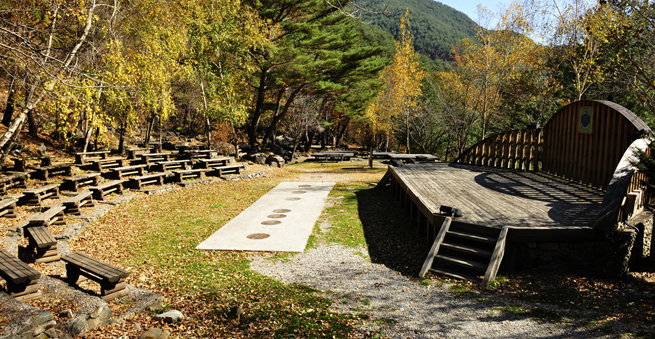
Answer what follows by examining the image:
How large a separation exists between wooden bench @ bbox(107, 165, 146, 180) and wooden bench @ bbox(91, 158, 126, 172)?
0.35m

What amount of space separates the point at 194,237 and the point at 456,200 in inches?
223

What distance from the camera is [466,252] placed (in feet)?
21.0

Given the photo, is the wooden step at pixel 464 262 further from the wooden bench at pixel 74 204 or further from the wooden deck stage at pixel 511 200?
the wooden bench at pixel 74 204

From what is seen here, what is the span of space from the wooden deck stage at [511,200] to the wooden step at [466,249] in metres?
0.44

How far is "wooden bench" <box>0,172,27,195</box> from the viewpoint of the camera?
979 centimetres

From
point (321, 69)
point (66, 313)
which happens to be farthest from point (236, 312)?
point (321, 69)

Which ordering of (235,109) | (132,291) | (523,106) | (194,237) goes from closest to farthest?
1. (132,291)
2. (194,237)
3. (235,109)
4. (523,106)

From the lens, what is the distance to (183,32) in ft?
52.7

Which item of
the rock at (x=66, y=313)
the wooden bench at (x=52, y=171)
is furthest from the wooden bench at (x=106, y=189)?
the rock at (x=66, y=313)

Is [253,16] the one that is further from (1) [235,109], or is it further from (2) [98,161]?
(2) [98,161]

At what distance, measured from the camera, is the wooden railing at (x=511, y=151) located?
12433 millimetres

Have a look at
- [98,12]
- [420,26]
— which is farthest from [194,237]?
[420,26]

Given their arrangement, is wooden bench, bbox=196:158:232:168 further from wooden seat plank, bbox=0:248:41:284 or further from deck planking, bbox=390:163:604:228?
wooden seat plank, bbox=0:248:41:284

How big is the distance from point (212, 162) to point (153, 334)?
14.2m
